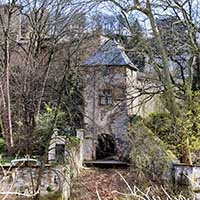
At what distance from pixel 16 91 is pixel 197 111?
7.41 m

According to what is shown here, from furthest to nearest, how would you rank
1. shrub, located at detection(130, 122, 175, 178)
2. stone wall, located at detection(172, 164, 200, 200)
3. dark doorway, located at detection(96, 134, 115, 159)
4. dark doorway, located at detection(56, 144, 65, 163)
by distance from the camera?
dark doorway, located at detection(96, 134, 115, 159) < dark doorway, located at detection(56, 144, 65, 163) < shrub, located at detection(130, 122, 175, 178) < stone wall, located at detection(172, 164, 200, 200)

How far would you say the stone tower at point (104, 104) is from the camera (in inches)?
835

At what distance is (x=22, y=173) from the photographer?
39.7 feet

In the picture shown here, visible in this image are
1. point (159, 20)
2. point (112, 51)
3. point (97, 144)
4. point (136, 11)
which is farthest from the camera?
point (97, 144)

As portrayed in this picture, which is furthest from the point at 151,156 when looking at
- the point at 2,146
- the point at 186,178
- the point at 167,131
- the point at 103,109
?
the point at 103,109

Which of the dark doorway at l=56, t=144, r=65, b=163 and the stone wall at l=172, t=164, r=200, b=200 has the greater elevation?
the dark doorway at l=56, t=144, r=65, b=163

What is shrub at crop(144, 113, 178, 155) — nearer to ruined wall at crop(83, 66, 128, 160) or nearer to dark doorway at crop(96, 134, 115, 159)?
ruined wall at crop(83, 66, 128, 160)

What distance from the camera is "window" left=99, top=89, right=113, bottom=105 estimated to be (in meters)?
21.8

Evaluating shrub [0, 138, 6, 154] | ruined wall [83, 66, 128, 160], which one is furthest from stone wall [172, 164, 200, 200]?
ruined wall [83, 66, 128, 160]

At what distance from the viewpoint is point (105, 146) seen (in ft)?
71.9

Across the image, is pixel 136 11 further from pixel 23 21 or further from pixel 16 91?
pixel 23 21

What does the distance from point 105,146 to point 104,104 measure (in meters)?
2.11

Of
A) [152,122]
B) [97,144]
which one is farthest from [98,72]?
[152,122]

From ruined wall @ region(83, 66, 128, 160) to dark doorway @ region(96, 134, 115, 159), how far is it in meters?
0.27
